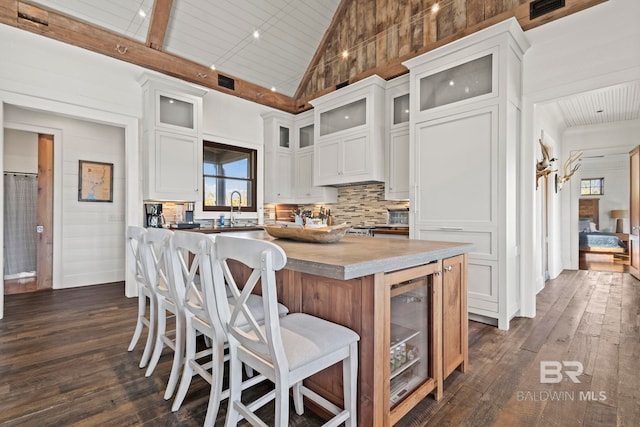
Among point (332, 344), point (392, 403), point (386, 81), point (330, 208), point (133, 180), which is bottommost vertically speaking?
point (392, 403)

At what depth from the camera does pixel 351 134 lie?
173 inches

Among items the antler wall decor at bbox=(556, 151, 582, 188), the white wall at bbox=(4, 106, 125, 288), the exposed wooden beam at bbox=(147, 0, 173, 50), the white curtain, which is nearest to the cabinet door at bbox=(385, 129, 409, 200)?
the antler wall decor at bbox=(556, 151, 582, 188)

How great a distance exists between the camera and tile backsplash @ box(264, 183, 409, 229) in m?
4.72

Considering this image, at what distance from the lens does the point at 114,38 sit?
3.72 meters

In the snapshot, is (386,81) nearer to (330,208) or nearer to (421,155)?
(421,155)

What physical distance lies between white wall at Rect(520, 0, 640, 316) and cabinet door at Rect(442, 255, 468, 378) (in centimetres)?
168

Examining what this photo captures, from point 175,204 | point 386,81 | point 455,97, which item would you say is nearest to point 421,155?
point 455,97

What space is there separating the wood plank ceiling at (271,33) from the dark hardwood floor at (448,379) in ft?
9.80

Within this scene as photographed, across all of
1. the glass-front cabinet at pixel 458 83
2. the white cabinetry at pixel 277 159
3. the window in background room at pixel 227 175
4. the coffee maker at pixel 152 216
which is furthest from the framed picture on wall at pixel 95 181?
the glass-front cabinet at pixel 458 83

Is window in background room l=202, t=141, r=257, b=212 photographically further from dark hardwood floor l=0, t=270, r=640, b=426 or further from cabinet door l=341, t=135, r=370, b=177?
dark hardwood floor l=0, t=270, r=640, b=426

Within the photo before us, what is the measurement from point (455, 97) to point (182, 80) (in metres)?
3.62

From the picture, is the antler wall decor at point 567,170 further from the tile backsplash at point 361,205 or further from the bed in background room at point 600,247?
the tile backsplash at point 361,205

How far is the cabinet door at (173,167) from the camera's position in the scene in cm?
398

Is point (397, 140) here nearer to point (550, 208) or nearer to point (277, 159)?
point (277, 159)
